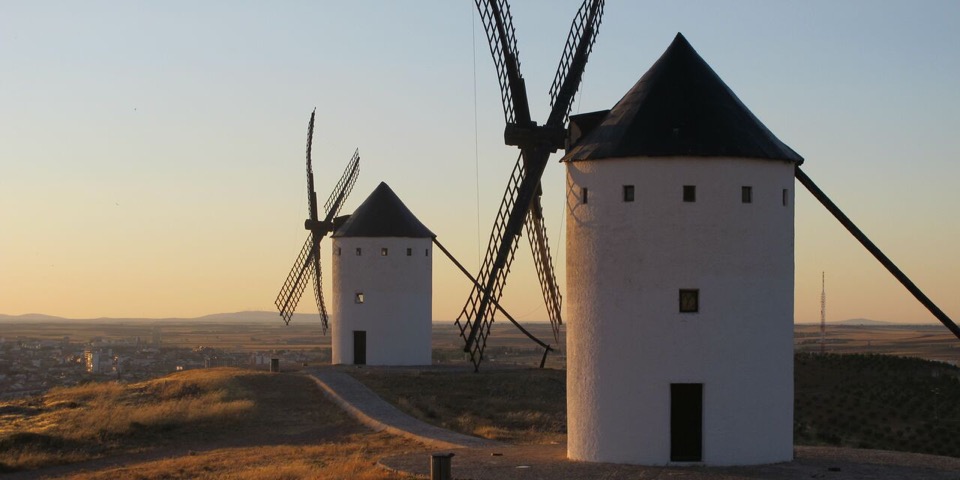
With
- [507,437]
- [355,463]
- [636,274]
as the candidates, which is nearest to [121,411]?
[507,437]

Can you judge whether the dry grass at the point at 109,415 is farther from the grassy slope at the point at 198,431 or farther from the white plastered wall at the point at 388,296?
the white plastered wall at the point at 388,296

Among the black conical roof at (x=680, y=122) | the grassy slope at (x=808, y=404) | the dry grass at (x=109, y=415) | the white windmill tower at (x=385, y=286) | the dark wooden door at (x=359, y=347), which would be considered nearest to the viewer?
the black conical roof at (x=680, y=122)

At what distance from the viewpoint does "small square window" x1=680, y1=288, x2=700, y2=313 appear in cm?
2038

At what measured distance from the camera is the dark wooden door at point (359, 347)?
46.3 m

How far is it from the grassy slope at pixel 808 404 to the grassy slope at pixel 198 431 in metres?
2.97

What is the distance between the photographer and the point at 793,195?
70.5 feet

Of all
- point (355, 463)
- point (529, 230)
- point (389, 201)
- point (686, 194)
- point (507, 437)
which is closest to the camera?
point (686, 194)

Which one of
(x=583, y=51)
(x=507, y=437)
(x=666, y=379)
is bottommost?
(x=507, y=437)

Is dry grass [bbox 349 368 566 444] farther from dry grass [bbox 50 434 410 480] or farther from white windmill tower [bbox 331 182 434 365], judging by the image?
dry grass [bbox 50 434 410 480]

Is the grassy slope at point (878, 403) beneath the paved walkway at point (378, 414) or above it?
beneath

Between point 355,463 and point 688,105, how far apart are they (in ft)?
27.2

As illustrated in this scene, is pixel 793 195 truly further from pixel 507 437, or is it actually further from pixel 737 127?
pixel 507 437

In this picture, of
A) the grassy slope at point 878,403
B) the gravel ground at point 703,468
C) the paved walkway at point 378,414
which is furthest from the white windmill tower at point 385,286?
the gravel ground at point 703,468

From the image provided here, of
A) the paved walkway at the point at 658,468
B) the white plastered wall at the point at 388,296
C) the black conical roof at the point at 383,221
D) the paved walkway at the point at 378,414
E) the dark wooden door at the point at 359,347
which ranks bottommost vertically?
the paved walkway at the point at 378,414
